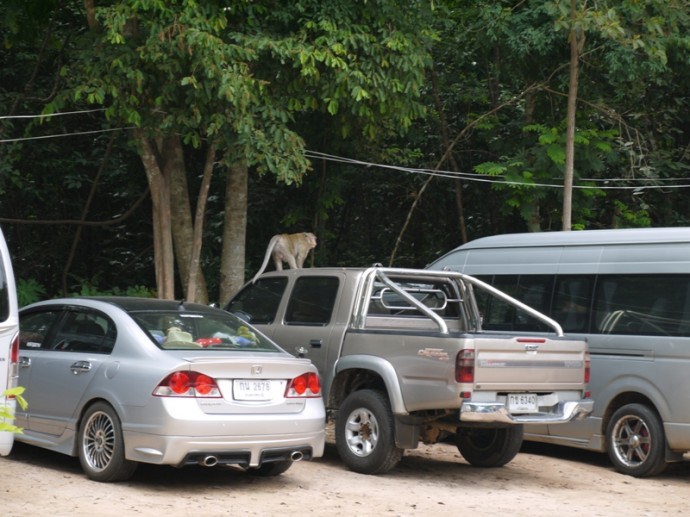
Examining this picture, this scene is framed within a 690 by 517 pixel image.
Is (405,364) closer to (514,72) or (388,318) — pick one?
(388,318)

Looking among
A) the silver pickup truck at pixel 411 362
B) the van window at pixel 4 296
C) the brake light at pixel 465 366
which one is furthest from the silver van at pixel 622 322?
the van window at pixel 4 296

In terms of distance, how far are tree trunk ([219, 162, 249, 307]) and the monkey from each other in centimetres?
51

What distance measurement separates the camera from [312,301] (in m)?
11.5

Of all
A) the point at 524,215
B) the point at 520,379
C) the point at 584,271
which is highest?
the point at 524,215

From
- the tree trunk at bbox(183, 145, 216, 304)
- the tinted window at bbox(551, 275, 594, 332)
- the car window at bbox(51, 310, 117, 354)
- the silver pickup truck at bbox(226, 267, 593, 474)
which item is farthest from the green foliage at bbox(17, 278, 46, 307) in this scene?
the tinted window at bbox(551, 275, 594, 332)

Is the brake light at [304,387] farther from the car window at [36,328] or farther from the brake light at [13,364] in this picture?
the car window at [36,328]

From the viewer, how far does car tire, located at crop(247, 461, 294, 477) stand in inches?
389

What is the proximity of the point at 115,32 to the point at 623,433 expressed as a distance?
851 centimetres

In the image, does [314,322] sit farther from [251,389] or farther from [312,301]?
[251,389]

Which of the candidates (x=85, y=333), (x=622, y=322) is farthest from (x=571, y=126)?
(x=85, y=333)

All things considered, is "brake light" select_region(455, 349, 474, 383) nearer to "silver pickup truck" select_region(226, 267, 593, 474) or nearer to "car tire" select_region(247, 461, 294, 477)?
"silver pickup truck" select_region(226, 267, 593, 474)

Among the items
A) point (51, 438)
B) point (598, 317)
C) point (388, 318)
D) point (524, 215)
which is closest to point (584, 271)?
point (598, 317)

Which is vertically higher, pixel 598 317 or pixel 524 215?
pixel 524 215

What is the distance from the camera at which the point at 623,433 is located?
11.7m
